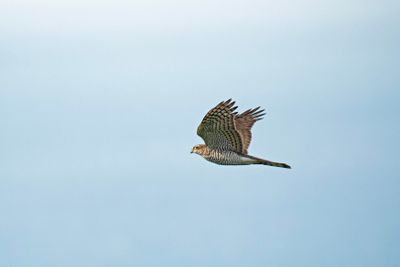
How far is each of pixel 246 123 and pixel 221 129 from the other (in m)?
1.45

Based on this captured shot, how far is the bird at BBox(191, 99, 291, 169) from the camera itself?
20875 mm

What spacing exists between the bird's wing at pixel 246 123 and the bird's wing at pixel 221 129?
131mm

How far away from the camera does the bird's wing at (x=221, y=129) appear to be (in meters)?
20.8

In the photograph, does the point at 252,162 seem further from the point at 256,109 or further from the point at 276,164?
the point at 256,109

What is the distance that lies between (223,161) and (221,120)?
4.31 feet

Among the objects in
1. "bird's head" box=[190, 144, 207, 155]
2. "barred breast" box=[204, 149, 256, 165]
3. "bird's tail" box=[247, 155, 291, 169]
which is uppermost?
"bird's head" box=[190, 144, 207, 155]

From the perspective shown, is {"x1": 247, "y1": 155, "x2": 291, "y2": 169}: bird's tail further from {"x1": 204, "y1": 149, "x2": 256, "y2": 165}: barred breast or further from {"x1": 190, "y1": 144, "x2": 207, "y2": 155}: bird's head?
{"x1": 190, "y1": 144, "x2": 207, "y2": 155}: bird's head

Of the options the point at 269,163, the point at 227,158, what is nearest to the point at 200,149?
the point at 227,158

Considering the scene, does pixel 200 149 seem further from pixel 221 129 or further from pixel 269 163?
pixel 269 163

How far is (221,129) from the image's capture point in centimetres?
2139

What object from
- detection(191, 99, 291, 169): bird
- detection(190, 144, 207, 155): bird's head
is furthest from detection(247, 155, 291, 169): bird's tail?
detection(190, 144, 207, 155): bird's head

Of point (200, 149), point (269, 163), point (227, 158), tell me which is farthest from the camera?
point (200, 149)

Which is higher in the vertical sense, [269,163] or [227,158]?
[227,158]

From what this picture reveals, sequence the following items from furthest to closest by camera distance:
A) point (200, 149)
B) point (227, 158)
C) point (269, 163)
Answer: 1. point (200, 149)
2. point (227, 158)
3. point (269, 163)
